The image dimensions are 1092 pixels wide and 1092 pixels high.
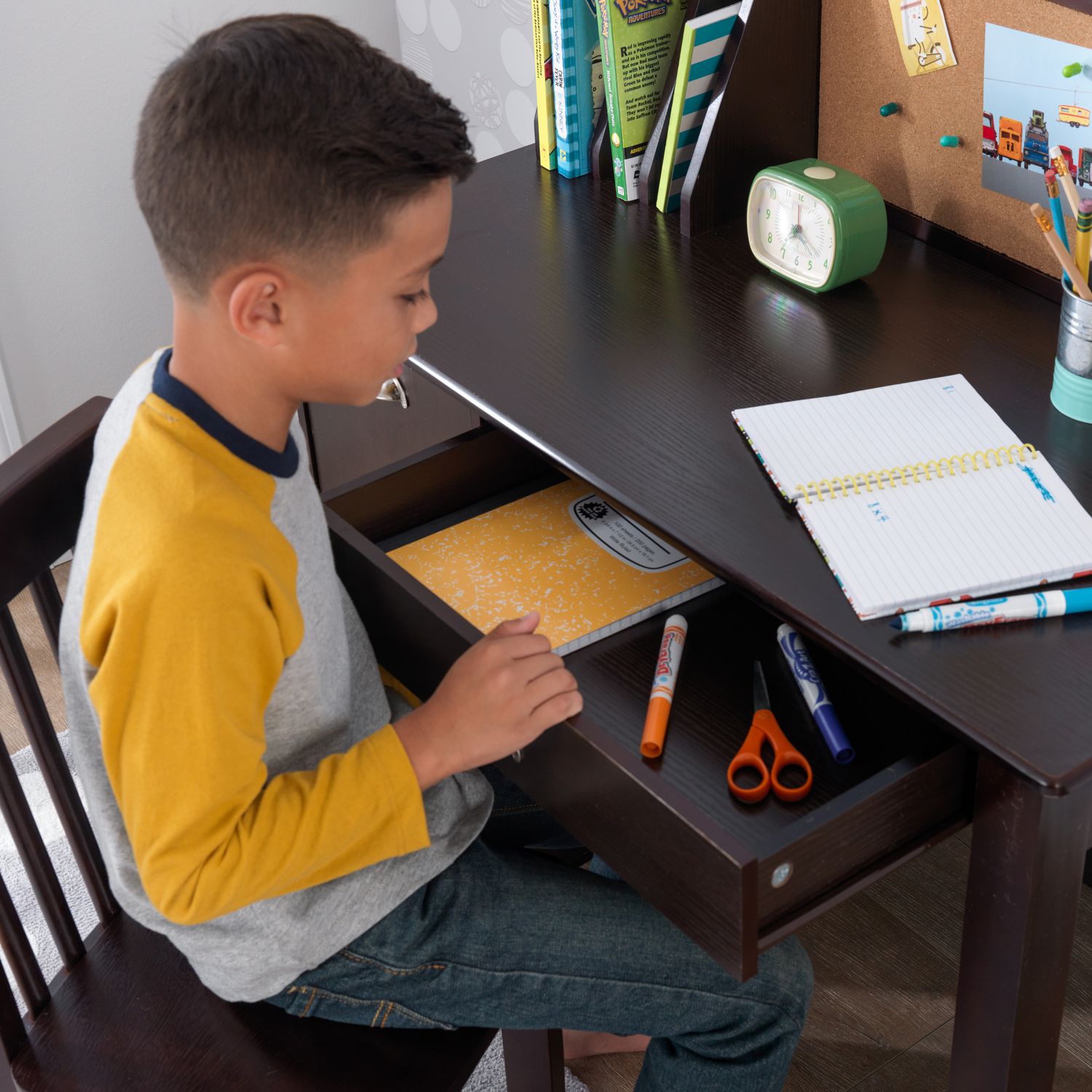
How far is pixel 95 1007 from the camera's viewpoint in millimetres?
1005

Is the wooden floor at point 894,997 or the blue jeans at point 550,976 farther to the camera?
the wooden floor at point 894,997

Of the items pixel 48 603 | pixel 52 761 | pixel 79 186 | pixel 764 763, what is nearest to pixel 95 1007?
pixel 52 761

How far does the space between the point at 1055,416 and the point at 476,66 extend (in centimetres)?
133

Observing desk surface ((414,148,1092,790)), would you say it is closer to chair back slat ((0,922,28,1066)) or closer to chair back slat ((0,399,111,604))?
chair back slat ((0,399,111,604))

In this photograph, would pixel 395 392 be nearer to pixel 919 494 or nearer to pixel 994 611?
pixel 919 494

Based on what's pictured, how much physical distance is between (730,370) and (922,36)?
1.38 ft

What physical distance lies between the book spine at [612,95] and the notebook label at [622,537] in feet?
1.37

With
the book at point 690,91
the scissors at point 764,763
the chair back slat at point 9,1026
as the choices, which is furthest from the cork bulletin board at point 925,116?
the chair back slat at point 9,1026

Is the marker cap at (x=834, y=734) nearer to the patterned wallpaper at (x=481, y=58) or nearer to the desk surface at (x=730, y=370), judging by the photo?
the desk surface at (x=730, y=370)

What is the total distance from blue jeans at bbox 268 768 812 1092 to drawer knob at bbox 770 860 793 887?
0.59 feet

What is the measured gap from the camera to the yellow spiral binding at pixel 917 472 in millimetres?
1051

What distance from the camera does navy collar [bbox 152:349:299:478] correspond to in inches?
34.7

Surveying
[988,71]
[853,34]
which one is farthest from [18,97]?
[988,71]

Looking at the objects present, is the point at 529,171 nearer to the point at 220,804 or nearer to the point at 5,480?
the point at 5,480
